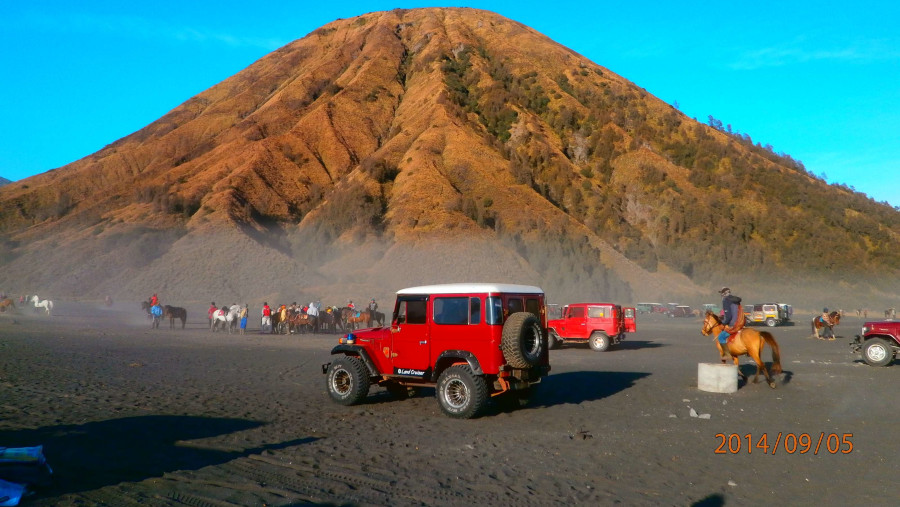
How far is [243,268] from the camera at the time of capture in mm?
59188

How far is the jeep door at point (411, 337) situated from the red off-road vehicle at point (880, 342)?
15.0m

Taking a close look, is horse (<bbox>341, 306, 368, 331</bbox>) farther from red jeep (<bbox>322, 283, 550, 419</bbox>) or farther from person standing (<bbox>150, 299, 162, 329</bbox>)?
red jeep (<bbox>322, 283, 550, 419</bbox>)

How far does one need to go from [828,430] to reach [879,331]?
36.6ft

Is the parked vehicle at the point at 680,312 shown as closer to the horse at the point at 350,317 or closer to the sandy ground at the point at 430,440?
the horse at the point at 350,317

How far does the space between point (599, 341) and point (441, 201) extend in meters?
43.9

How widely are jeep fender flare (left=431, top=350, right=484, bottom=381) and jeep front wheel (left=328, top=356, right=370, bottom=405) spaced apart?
150 cm

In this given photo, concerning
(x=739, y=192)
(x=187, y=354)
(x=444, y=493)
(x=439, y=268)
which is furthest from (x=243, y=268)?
(x=739, y=192)

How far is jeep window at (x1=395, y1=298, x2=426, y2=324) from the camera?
11242 millimetres

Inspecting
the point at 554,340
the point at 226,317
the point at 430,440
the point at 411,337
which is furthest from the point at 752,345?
the point at 226,317

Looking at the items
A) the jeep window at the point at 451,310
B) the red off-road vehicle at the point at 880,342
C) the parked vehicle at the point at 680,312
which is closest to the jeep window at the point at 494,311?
the jeep window at the point at 451,310

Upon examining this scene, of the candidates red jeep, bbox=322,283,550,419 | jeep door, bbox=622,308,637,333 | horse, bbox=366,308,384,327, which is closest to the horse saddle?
red jeep, bbox=322,283,550,419

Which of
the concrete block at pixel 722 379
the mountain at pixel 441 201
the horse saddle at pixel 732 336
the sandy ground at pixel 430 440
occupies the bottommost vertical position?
the sandy ground at pixel 430 440

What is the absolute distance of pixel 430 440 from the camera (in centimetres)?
897

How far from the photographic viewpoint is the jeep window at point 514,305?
1084 centimetres
